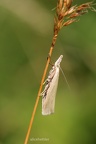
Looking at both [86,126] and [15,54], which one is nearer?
[86,126]

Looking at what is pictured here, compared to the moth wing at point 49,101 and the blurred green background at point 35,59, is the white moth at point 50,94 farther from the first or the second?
the blurred green background at point 35,59

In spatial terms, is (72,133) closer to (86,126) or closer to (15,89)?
(86,126)

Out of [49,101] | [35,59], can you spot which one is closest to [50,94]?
[49,101]

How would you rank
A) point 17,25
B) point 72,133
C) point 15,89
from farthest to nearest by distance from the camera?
point 17,25 < point 15,89 < point 72,133

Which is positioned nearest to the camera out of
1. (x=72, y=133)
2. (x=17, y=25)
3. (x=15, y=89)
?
(x=72, y=133)

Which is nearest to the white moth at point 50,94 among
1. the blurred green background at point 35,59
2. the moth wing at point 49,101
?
the moth wing at point 49,101

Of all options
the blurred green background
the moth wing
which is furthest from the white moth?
the blurred green background

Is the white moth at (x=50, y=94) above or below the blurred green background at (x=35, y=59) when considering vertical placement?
above

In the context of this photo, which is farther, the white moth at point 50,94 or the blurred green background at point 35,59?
the blurred green background at point 35,59

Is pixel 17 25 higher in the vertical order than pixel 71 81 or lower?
higher

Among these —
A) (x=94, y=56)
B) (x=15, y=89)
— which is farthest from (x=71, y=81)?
(x=15, y=89)
